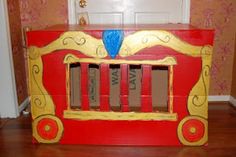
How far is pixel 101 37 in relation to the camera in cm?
140

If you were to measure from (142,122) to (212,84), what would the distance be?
3.42 ft

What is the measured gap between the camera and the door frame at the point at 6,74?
72.2 inches

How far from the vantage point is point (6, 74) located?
1.91m

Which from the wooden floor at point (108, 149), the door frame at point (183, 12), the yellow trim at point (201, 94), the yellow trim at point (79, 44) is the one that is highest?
the door frame at point (183, 12)

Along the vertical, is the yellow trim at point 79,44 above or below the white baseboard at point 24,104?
above

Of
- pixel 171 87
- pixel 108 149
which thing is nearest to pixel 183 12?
pixel 171 87

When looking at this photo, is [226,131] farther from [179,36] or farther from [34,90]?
[34,90]

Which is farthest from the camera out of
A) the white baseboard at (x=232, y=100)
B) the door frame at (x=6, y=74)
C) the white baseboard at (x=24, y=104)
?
the white baseboard at (x=232, y=100)

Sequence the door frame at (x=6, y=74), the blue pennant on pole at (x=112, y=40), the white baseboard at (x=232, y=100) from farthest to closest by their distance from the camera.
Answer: the white baseboard at (x=232, y=100) < the door frame at (x=6, y=74) < the blue pennant on pole at (x=112, y=40)

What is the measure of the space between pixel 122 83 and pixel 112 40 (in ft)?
0.81

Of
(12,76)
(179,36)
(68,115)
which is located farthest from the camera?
(12,76)

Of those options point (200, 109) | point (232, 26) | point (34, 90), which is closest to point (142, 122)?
point (200, 109)

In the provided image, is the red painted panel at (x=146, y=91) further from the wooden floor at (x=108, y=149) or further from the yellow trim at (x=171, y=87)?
the wooden floor at (x=108, y=149)

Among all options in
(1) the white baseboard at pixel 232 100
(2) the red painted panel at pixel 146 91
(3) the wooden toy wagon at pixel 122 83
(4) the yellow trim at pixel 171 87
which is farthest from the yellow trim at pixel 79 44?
(1) the white baseboard at pixel 232 100
